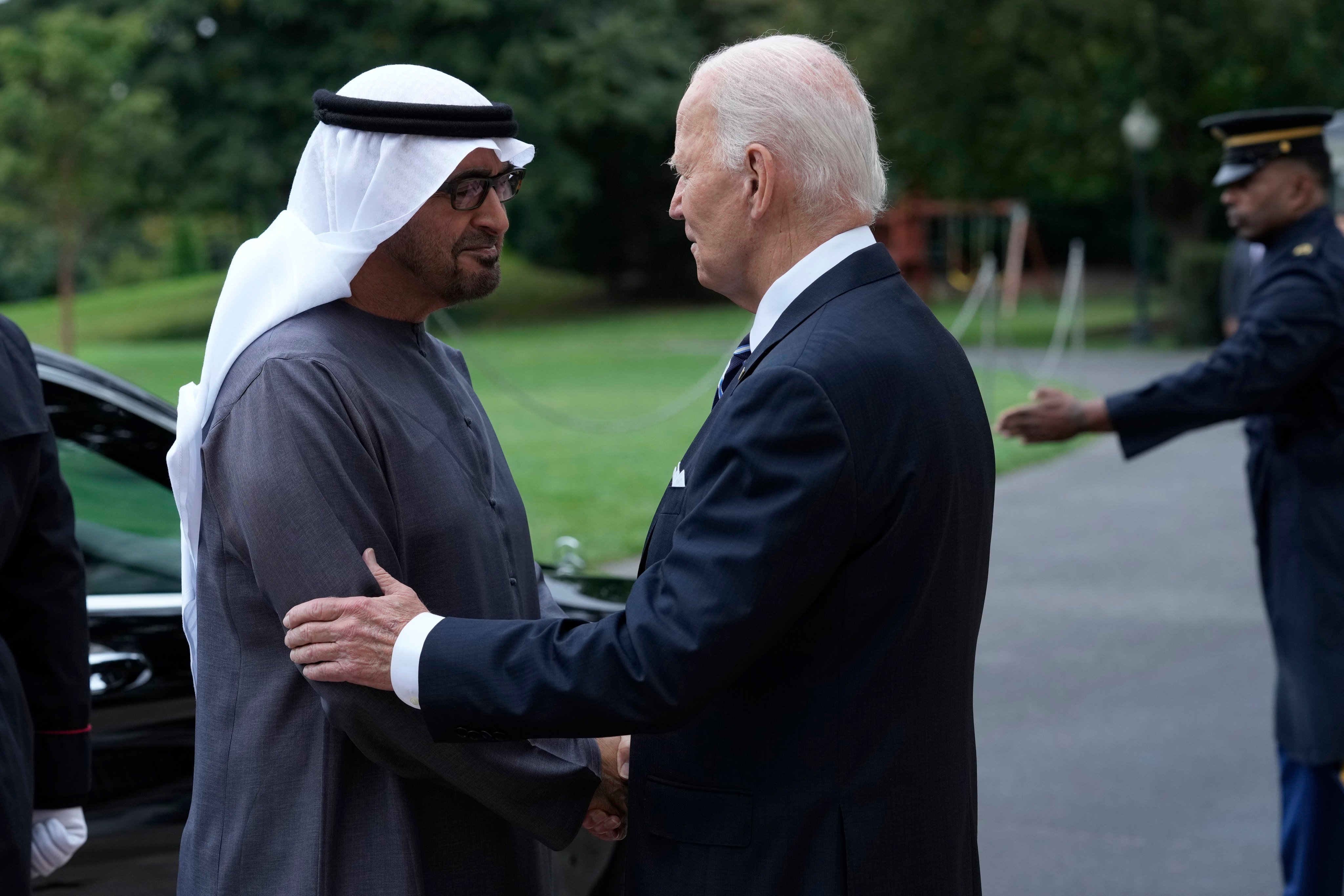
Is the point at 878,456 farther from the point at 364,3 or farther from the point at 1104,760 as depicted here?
the point at 364,3

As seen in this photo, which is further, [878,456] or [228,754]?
[228,754]

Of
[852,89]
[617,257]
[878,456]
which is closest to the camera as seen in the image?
[878,456]

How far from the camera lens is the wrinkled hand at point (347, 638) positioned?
2.05m

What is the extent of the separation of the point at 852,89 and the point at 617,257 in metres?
39.0

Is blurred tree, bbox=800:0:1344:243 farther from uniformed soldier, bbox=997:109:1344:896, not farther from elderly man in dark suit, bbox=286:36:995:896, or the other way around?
elderly man in dark suit, bbox=286:36:995:896

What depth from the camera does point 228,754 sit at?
2.21 meters

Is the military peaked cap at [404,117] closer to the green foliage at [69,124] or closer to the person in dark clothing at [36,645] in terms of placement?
the person in dark clothing at [36,645]

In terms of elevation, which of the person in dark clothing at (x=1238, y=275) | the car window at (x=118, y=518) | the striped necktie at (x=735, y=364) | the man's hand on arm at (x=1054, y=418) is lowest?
the person in dark clothing at (x=1238, y=275)

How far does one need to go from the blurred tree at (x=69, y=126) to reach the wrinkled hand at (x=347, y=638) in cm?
2287

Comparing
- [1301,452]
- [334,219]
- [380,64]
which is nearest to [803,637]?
[334,219]

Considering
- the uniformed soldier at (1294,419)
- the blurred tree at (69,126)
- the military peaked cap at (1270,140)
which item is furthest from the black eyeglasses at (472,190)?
the blurred tree at (69,126)

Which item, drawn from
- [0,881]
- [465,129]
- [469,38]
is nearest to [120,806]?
[0,881]

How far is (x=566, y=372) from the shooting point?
72.3 ft

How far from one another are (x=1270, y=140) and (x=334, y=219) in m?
3.29
